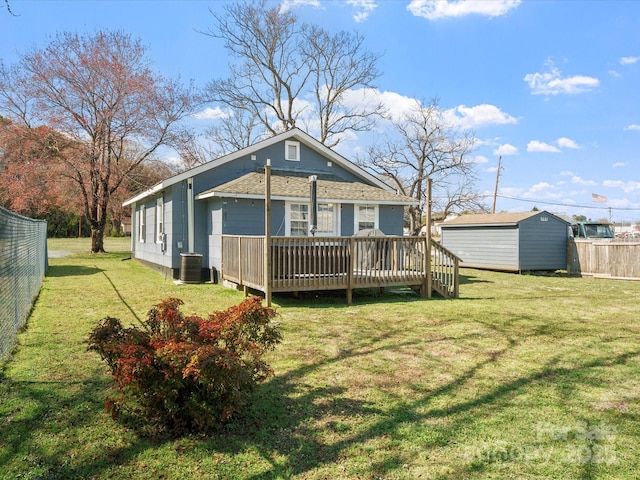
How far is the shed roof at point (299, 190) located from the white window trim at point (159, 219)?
7.86ft

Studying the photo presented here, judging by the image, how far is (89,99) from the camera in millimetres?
20500

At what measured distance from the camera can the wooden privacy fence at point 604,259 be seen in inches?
571

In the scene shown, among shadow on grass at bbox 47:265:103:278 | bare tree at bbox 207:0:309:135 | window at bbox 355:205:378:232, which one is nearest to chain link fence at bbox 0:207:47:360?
shadow on grass at bbox 47:265:103:278

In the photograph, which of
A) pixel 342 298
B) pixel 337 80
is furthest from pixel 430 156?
pixel 342 298

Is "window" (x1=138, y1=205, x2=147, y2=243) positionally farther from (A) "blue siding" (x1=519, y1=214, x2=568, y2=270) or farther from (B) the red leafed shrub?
(A) "blue siding" (x1=519, y1=214, x2=568, y2=270)

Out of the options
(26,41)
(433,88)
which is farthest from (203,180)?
(433,88)

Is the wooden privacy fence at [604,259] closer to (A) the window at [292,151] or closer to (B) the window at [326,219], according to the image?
(B) the window at [326,219]

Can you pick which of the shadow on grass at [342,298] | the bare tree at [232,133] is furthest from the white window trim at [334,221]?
the bare tree at [232,133]

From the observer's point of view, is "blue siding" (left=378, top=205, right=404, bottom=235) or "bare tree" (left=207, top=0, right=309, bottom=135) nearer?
"blue siding" (left=378, top=205, right=404, bottom=235)

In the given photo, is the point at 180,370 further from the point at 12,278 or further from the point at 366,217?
the point at 366,217

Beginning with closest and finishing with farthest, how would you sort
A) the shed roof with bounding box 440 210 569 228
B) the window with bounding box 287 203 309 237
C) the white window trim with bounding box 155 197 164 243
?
the window with bounding box 287 203 309 237, the white window trim with bounding box 155 197 164 243, the shed roof with bounding box 440 210 569 228

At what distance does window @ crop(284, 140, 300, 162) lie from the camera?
1412cm

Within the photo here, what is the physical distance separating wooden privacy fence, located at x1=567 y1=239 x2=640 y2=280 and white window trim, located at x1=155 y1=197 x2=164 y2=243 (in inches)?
619

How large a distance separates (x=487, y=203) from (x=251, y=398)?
97.5 ft
